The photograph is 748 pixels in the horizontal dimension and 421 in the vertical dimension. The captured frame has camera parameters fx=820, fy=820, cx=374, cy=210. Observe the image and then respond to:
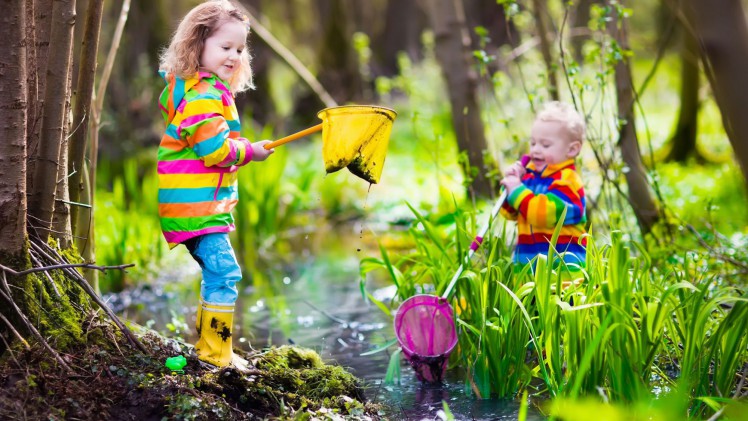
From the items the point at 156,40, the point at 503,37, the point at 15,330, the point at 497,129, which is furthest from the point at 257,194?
the point at 503,37

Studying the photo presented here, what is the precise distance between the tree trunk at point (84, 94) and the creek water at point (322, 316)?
0.92m

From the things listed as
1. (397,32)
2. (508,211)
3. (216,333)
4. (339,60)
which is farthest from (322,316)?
(397,32)

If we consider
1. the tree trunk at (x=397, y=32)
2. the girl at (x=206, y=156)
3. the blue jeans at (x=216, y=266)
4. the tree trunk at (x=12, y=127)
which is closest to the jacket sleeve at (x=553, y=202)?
the girl at (x=206, y=156)

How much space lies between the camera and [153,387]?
2633 mm

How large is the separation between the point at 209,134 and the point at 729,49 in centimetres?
175

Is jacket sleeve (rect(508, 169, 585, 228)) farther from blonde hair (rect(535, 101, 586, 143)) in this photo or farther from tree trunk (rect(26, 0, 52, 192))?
tree trunk (rect(26, 0, 52, 192))

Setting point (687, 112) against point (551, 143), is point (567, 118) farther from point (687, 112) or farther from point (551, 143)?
point (687, 112)

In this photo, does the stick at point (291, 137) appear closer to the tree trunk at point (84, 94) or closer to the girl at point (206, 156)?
the girl at point (206, 156)

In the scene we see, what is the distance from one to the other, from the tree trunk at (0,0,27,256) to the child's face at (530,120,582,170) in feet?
7.35

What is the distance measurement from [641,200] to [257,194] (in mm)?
3012

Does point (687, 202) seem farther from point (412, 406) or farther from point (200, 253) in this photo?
point (200, 253)

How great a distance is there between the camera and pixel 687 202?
21.1ft

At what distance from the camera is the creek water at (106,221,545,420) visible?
10.6ft

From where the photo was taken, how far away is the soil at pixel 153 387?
245 centimetres
